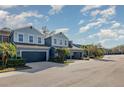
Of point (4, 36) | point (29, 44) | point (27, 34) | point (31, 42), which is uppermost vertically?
point (27, 34)

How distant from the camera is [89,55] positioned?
51406mm

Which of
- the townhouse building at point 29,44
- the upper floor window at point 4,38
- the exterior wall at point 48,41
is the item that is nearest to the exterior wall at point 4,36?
the upper floor window at point 4,38

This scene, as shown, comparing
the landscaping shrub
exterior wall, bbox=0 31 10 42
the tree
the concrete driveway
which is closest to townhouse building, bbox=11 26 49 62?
Result: exterior wall, bbox=0 31 10 42

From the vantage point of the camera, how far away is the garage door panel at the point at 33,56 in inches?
1162

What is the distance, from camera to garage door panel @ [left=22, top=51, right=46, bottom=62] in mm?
29511

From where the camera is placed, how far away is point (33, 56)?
31.0 meters

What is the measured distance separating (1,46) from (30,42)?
11.0m

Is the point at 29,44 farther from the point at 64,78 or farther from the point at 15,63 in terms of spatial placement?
the point at 64,78

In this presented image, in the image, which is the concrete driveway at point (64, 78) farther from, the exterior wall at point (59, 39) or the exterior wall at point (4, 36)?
the exterior wall at point (59, 39)

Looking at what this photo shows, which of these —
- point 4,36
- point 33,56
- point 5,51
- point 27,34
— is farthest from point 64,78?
point 27,34

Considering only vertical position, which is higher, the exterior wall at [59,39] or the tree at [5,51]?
the exterior wall at [59,39]

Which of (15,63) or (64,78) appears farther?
(15,63)
